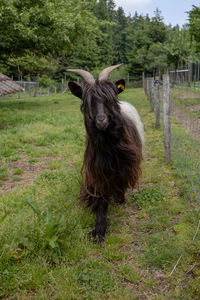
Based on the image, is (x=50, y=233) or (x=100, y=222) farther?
(x=100, y=222)

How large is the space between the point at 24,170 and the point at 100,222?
9.42ft

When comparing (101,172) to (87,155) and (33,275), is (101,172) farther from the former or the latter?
(33,275)

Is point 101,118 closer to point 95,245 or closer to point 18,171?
point 95,245

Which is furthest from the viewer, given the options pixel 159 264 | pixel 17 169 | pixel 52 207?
pixel 17 169

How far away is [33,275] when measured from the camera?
2559mm

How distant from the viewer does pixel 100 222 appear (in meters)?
3.40

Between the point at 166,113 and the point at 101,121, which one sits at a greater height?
the point at 101,121

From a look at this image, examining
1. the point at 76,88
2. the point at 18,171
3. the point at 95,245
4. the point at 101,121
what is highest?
the point at 76,88

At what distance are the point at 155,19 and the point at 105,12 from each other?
2008 cm

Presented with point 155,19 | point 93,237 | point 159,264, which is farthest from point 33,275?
point 155,19

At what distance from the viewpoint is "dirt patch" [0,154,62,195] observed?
502 centimetres

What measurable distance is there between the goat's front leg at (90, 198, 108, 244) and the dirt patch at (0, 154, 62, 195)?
1950mm

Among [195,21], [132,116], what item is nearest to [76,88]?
[132,116]

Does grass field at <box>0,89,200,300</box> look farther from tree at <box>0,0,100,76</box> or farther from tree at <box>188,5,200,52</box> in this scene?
tree at <box>0,0,100,76</box>
